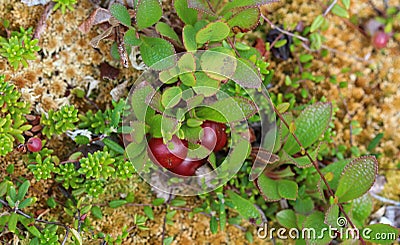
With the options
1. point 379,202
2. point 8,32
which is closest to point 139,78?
point 8,32

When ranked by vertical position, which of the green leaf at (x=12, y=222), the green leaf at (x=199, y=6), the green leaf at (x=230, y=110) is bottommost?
the green leaf at (x=12, y=222)

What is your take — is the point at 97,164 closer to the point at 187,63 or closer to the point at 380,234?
the point at 187,63

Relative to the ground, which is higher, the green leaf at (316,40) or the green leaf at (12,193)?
the green leaf at (316,40)

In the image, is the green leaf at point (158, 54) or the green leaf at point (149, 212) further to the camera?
the green leaf at point (149, 212)

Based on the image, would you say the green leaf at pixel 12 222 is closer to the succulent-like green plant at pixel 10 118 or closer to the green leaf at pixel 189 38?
the succulent-like green plant at pixel 10 118

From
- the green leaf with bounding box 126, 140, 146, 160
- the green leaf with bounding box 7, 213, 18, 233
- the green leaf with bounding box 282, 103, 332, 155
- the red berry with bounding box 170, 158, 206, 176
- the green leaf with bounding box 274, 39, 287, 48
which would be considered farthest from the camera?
the green leaf with bounding box 274, 39, 287, 48

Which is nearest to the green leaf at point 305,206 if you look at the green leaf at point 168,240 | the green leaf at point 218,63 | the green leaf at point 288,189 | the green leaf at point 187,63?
the green leaf at point 288,189

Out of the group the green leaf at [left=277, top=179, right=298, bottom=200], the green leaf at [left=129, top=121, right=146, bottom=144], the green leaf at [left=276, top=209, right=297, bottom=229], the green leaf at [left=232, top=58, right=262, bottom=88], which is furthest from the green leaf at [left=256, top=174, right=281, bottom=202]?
the green leaf at [left=129, top=121, right=146, bottom=144]

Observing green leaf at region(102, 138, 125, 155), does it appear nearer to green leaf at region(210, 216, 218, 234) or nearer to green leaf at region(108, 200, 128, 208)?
green leaf at region(108, 200, 128, 208)

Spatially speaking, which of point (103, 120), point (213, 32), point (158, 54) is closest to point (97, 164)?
point (103, 120)
